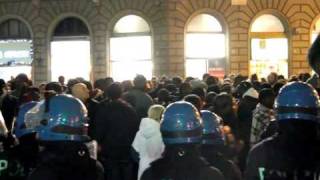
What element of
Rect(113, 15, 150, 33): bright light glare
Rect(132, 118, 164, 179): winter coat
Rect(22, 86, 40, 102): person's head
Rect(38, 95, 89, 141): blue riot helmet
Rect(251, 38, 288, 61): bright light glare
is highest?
Rect(113, 15, 150, 33): bright light glare

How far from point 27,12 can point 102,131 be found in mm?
18785

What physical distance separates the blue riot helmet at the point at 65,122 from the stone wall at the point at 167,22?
21.0 m

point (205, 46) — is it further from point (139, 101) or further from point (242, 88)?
point (139, 101)

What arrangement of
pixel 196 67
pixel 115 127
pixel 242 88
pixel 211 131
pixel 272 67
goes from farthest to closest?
pixel 272 67 → pixel 196 67 → pixel 242 88 → pixel 115 127 → pixel 211 131

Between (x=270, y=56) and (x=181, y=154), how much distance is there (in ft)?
75.5

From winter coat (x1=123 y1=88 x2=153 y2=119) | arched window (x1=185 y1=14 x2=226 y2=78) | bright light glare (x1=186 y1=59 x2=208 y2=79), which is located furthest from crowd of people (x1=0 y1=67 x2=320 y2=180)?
arched window (x1=185 y1=14 x2=226 y2=78)

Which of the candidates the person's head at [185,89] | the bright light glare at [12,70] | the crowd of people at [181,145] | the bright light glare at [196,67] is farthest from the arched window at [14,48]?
the crowd of people at [181,145]

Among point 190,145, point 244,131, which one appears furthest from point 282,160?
point 244,131

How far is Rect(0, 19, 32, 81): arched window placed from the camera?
86.8 ft

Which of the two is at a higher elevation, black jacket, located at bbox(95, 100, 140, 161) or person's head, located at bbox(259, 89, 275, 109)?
person's head, located at bbox(259, 89, 275, 109)

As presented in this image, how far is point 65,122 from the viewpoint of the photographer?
3.40m

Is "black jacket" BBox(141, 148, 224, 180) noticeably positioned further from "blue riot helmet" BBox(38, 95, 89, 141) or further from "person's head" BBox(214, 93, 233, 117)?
"person's head" BBox(214, 93, 233, 117)

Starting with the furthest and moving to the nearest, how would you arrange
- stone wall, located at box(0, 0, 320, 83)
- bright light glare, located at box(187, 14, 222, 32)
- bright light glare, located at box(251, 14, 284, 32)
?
bright light glare, located at box(251, 14, 284, 32), bright light glare, located at box(187, 14, 222, 32), stone wall, located at box(0, 0, 320, 83)

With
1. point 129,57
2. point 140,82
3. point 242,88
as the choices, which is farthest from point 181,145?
point 129,57
